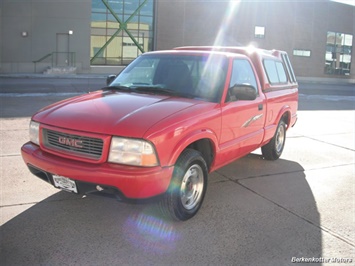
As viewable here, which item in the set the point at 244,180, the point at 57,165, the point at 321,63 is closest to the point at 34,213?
the point at 57,165

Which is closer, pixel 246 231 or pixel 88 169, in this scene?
pixel 88 169

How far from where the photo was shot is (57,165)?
3682mm

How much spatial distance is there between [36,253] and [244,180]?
3.23 m

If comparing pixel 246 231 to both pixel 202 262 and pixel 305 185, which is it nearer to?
pixel 202 262

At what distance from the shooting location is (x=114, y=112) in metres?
3.85

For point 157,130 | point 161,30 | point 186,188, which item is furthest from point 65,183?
point 161,30

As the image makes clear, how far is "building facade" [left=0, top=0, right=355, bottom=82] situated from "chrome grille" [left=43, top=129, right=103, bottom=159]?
2764 cm

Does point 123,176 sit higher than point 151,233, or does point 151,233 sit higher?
point 123,176

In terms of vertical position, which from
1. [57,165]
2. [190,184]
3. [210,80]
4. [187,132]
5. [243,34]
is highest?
[243,34]

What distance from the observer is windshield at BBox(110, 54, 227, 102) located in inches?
181

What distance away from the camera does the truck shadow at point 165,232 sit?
11.1 feet

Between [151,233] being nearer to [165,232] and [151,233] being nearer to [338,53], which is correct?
[165,232]

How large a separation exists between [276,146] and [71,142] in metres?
4.19

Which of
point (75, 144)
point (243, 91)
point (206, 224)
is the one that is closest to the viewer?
point (75, 144)
